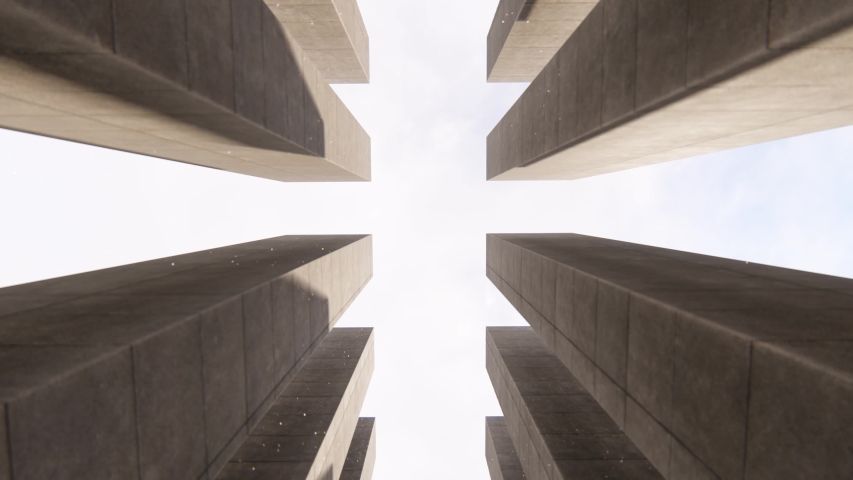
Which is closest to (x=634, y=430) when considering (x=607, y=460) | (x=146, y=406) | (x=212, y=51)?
(x=607, y=460)

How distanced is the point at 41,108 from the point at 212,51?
3.23m

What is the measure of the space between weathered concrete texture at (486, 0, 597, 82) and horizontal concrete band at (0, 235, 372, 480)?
597 inches

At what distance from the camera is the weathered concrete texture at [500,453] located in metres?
20.8

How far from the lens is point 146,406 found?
5562mm

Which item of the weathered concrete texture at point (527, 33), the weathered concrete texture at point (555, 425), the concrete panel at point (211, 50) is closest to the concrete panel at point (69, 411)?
the concrete panel at point (211, 50)

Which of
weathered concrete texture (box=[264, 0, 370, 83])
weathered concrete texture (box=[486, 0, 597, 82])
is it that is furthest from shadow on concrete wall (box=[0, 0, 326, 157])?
weathered concrete texture (box=[486, 0, 597, 82])

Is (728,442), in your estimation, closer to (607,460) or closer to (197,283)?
(607,460)

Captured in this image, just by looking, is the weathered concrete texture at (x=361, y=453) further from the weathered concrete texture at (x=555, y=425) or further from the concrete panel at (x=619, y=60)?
the concrete panel at (x=619, y=60)

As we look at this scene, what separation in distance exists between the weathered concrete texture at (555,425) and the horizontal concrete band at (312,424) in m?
7.53

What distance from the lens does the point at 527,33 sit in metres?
19.9

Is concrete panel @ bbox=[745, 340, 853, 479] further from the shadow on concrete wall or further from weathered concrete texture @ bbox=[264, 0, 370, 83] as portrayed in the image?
weathered concrete texture @ bbox=[264, 0, 370, 83]

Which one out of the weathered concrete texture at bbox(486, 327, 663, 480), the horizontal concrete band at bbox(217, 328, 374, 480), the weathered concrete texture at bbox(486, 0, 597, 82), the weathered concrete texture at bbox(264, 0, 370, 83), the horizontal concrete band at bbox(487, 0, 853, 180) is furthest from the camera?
the weathered concrete texture at bbox(264, 0, 370, 83)

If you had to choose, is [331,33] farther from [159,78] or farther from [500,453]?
[500,453]

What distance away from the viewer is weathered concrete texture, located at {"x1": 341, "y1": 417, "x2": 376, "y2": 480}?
20859mm
